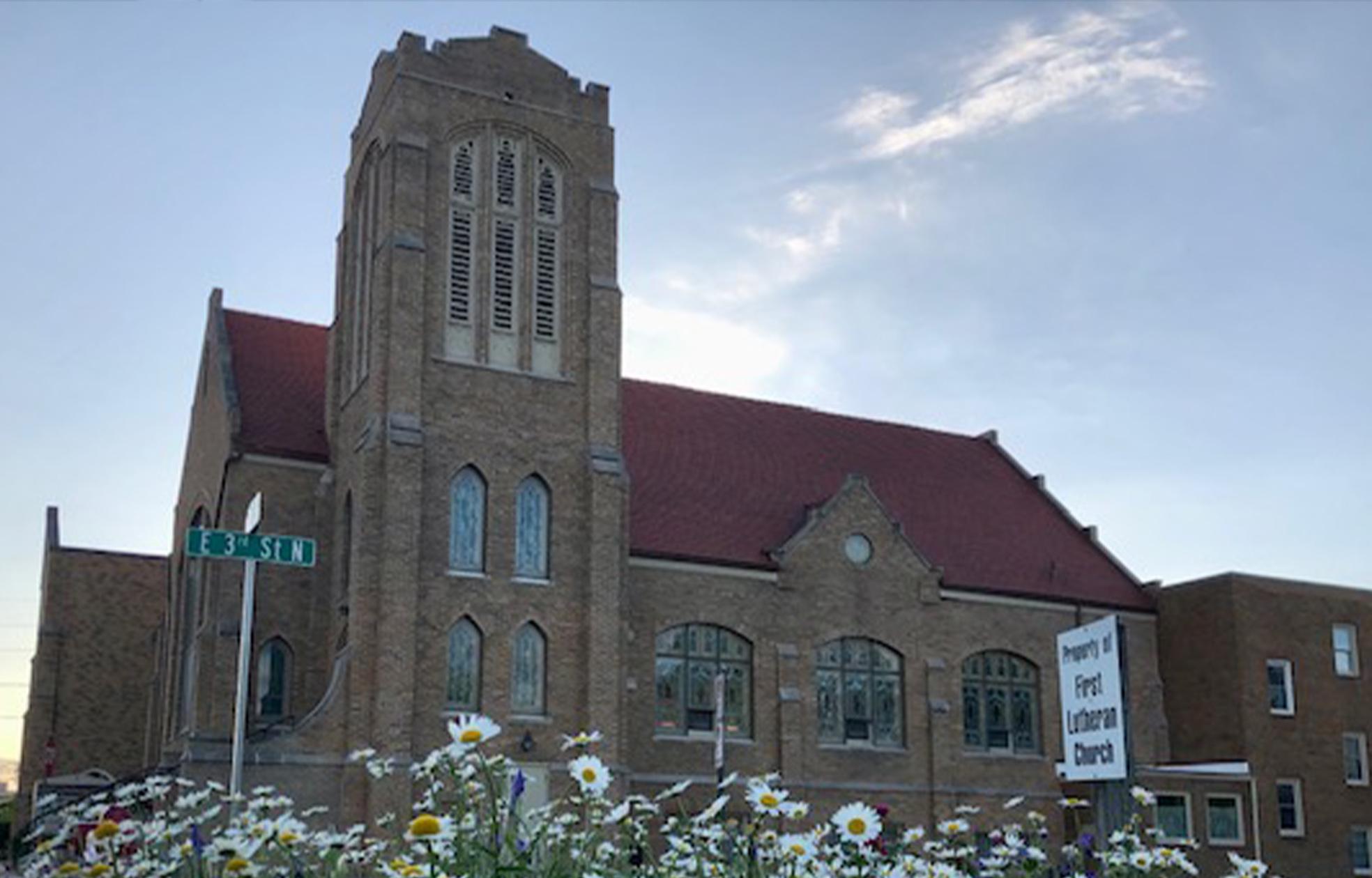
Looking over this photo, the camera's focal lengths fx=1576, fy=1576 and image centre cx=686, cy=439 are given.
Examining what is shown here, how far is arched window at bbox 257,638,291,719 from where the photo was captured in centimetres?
3391

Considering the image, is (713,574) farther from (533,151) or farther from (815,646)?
(533,151)

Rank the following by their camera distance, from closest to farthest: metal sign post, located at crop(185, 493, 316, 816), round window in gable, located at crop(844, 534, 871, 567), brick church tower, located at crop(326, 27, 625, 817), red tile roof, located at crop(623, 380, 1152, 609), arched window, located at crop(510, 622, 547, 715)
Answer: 1. metal sign post, located at crop(185, 493, 316, 816)
2. brick church tower, located at crop(326, 27, 625, 817)
3. arched window, located at crop(510, 622, 547, 715)
4. red tile roof, located at crop(623, 380, 1152, 609)
5. round window in gable, located at crop(844, 534, 871, 567)

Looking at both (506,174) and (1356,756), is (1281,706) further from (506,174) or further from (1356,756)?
(506,174)

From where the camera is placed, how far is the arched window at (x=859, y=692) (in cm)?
3831

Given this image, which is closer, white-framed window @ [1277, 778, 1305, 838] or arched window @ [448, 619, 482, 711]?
arched window @ [448, 619, 482, 711]

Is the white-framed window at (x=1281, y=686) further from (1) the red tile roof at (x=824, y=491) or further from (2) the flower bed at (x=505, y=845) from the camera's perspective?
(2) the flower bed at (x=505, y=845)

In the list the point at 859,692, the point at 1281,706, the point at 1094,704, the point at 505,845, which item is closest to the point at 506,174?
the point at 859,692

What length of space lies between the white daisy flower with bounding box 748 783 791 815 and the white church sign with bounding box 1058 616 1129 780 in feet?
11.5

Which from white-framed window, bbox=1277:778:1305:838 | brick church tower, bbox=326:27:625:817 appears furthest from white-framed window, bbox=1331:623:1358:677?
brick church tower, bbox=326:27:625:817

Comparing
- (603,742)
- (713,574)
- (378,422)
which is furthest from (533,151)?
(603,742)

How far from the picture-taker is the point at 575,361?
35.0 metres

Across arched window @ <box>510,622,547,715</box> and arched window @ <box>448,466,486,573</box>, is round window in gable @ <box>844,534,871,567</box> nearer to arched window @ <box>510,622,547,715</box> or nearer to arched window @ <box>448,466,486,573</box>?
arched window @ <box>510,622,547,715</box>

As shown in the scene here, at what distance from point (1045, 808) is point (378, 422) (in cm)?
2020

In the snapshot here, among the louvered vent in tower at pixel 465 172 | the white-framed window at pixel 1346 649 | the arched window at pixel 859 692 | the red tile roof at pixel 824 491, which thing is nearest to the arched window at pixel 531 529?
the red tile roof at pixel 824 491
